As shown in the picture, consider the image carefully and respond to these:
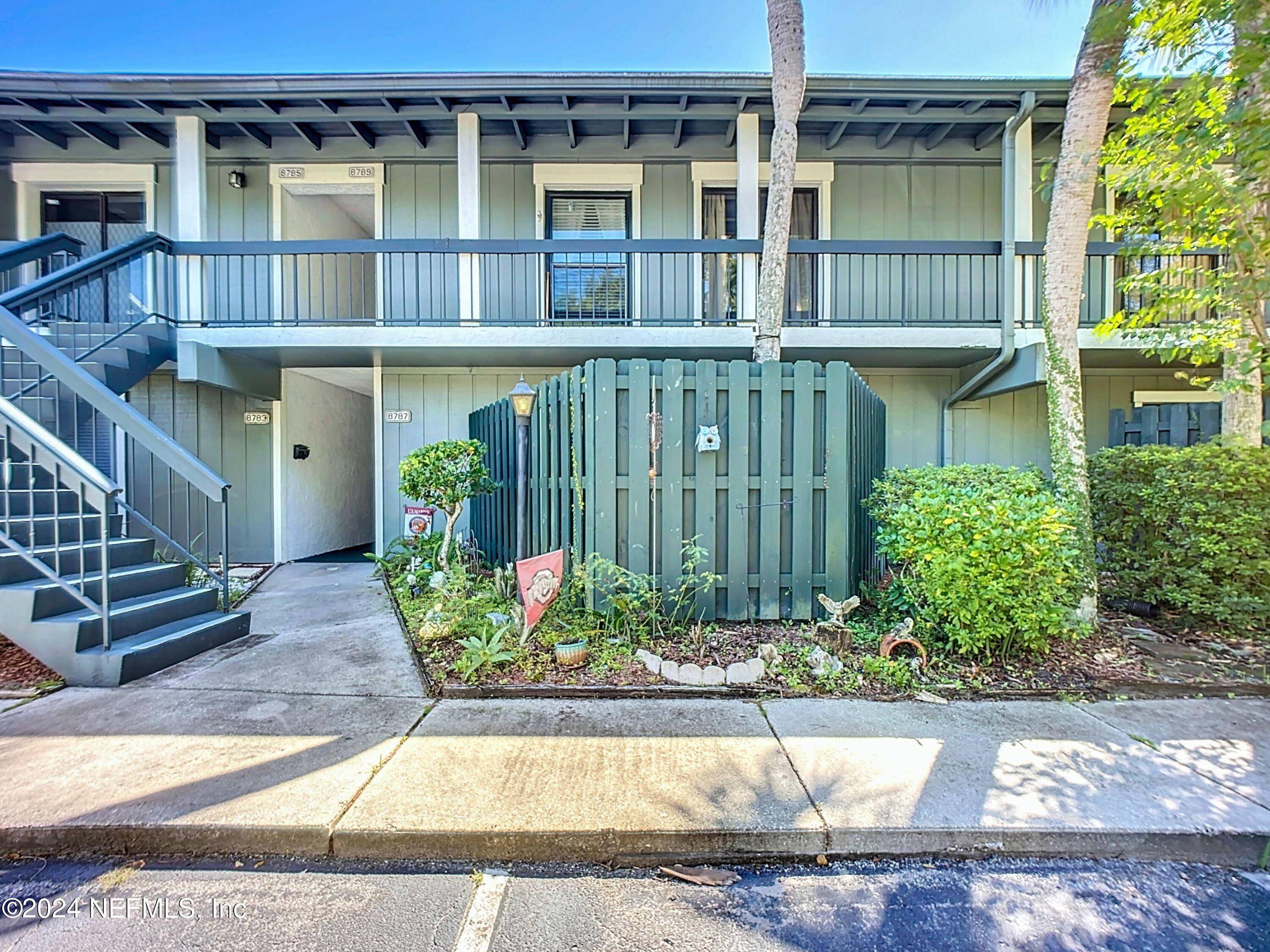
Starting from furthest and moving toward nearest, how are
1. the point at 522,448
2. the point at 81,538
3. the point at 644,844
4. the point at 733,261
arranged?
the point at 733,261 → the point at 522,448 → the point at 81,538 → the point at 644,844

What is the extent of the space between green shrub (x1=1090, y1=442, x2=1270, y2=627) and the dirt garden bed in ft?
0.89

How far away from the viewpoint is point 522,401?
455cm

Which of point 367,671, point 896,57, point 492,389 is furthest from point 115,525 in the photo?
point 896,57

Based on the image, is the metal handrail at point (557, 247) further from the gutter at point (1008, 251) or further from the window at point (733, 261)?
the window at point (733, 261)

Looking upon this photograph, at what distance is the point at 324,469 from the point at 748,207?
283 inches

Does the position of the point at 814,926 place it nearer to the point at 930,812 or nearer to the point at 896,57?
the point at 930,812

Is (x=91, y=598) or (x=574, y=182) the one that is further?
(x=574, y=182)

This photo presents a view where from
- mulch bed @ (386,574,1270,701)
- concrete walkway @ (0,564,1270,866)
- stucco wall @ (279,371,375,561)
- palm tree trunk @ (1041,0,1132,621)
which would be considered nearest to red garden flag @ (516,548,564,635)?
mulch bed @ (386,574,1270,701)

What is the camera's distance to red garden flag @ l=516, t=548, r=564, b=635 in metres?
3.72

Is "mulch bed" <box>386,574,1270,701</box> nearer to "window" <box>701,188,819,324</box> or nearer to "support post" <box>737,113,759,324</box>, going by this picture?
"support post" <box>737,113,759,324</box>

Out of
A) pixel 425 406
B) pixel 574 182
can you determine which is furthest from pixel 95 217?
pixel 574 182

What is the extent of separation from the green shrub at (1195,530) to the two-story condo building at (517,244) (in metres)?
2.30

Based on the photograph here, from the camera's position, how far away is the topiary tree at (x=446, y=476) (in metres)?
5.05

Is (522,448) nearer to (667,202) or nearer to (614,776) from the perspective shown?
(614,776)
